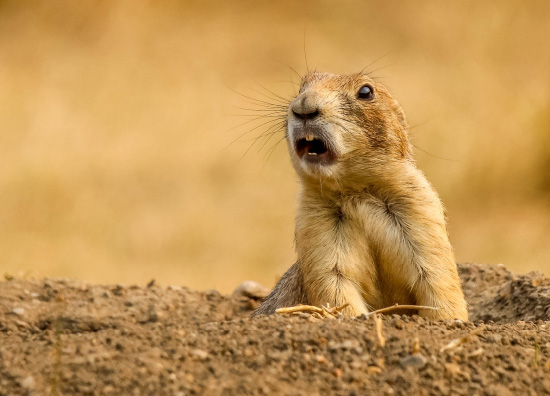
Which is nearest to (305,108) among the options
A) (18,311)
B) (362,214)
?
(362,214)

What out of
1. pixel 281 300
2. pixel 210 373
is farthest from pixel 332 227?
pixel 210 373

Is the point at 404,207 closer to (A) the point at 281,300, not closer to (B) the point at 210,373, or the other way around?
(A) the point at 281,300

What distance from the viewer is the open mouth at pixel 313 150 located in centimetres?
564

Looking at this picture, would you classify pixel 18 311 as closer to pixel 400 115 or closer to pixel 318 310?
pixel 318 310

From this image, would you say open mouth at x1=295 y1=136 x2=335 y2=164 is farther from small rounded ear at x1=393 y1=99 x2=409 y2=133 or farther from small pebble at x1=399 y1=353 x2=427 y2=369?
small pebble at x1=399 y1=353 x2=427 y2=369

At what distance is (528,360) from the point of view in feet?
14.7

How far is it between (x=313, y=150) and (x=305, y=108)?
323 mm

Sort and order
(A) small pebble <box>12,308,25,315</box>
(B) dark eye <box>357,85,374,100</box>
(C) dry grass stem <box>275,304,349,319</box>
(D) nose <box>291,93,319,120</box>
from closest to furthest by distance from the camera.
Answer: (C) dry grass stem <box>275,304,349,319</box>
(D) nose <box>291,93,319,120</box>
(B) dark eye <box>357,85,374,100</box>
(A) small pebble <box>12,308,25,315</box>

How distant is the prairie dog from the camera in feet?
18.6

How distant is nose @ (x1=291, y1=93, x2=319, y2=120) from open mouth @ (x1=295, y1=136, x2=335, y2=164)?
15 centimetres

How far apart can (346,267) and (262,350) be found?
1544 mm

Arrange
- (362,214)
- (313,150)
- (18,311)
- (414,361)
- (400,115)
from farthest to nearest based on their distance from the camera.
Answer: (18,311) → (400,115) → (362,214) → (313,150) → (414,361)

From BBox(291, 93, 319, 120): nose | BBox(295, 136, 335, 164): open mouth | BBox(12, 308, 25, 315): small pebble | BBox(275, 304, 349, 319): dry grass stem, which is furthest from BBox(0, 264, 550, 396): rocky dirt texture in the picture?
BBox(12, 308, 25, 315): small pebble

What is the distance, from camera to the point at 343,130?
5.74 meters
